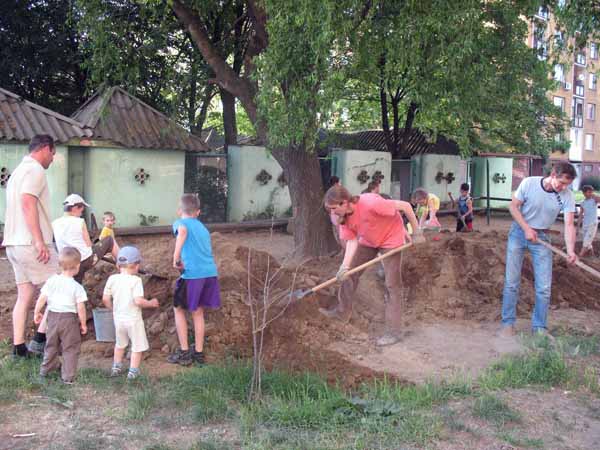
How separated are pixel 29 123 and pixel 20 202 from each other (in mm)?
8201

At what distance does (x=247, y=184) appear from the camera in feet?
51.6

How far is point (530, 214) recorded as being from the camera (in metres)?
6.00

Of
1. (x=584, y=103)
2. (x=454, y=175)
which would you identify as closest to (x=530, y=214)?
(x=454, y=175)

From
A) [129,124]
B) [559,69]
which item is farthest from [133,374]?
[559,69]

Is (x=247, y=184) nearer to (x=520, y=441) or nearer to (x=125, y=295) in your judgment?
(x=125, y=295)

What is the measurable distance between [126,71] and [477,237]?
7.05 m

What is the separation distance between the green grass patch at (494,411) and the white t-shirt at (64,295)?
2979 mm

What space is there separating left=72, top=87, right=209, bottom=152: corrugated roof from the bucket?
331 inches

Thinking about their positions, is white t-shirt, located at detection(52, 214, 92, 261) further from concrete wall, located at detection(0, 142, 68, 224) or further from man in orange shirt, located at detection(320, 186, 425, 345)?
concrete wall, located at detection(0, 142, 68, 224)

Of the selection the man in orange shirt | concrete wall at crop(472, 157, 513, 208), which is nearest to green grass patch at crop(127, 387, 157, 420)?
the man in orange shirt

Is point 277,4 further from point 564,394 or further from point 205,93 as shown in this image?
point 205,93

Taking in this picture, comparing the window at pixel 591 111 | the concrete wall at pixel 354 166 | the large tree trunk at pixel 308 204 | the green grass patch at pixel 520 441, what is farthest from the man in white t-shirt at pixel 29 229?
the window at pixel 591 111

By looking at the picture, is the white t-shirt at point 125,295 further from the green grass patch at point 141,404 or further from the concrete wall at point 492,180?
the concrete wall at point 492,180

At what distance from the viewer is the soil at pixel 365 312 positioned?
544 cm
